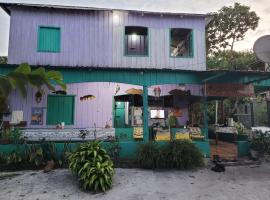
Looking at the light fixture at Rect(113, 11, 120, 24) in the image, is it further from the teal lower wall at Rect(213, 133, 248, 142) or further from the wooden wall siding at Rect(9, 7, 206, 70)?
the teal lower wall at Rect(213, 133, 248, 142)

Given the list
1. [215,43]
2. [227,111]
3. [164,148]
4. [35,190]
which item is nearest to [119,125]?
[164,148]

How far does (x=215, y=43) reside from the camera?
26.3 m

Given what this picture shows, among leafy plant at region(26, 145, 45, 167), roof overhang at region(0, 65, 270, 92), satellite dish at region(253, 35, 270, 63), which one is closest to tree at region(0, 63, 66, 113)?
leafy plant at region(26, 145, 45, 167)

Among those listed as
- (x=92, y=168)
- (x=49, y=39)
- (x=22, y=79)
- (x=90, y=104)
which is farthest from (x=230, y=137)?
(x=22, y=79)

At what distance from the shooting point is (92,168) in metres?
7.51

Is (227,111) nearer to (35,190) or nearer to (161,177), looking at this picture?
(161,177)

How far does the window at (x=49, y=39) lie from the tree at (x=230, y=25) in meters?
17.3

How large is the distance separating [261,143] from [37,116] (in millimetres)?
11510

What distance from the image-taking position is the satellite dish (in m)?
9.15

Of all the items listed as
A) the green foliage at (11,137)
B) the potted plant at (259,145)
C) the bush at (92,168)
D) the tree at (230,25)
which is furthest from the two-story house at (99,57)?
the tree at (230,25)

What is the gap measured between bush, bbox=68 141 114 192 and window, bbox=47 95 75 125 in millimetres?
5021

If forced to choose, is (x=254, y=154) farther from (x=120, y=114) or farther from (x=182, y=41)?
(x=182, y=41)

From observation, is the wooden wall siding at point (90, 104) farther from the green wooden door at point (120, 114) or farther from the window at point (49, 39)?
the window at point (49, 39)

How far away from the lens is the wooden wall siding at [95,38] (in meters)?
12.8
